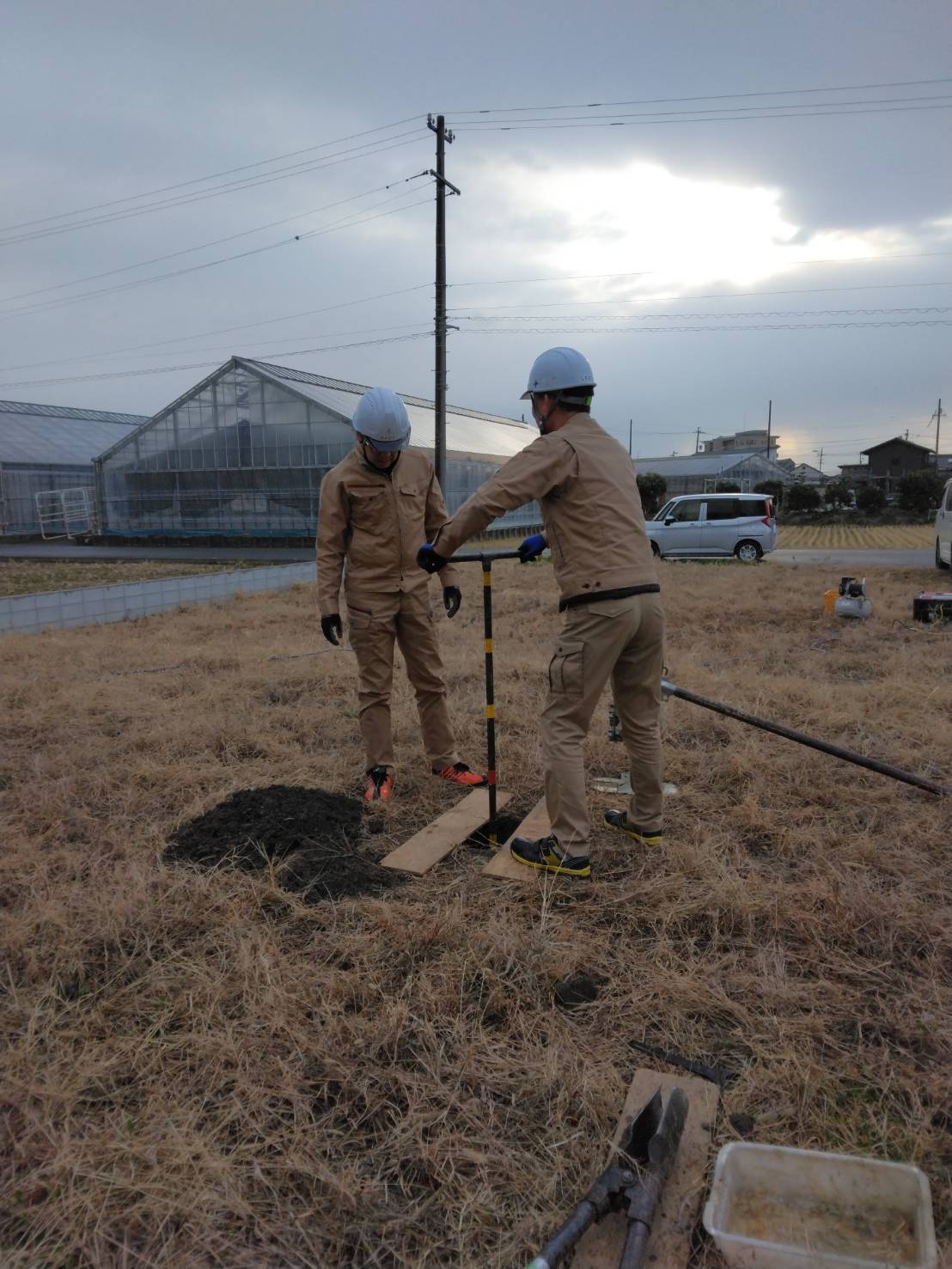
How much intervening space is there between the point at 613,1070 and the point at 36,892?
6.58 ft

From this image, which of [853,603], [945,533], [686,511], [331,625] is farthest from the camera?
[686,511]

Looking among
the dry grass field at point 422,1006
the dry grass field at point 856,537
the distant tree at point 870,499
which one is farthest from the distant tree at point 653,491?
the dry grass field at point 422,1006

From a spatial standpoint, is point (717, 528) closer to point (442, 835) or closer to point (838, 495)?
point (442, 835)

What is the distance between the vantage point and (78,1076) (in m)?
1.93

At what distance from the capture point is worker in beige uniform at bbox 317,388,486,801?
3.75 meters

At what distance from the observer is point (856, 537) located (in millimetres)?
24969

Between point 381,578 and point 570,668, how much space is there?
4.41 ft

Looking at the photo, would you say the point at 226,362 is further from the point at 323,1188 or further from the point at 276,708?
the point at 323,1188

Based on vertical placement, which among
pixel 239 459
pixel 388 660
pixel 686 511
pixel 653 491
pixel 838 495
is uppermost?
pixel 239 459

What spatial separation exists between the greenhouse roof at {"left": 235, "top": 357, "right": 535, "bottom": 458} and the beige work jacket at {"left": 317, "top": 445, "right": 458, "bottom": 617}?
1180cm

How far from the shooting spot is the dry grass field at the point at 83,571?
12438 mm

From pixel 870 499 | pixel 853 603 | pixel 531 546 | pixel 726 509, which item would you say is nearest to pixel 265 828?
pixel 531 546

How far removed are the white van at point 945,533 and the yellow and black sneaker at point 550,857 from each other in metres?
11.6

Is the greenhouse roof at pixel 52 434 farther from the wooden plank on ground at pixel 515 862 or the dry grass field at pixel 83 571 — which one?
the wooden plank on ground at pixel 515 862
